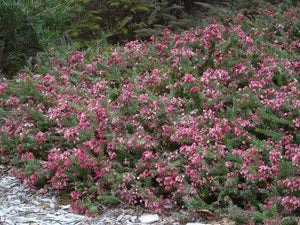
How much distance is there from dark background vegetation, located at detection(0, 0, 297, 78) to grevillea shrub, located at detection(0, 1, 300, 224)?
5.66 feet

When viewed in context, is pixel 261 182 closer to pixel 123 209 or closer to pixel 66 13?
pixel 123 209

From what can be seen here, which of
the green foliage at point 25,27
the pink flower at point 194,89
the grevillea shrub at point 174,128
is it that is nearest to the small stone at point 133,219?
the grevillea shrub at point 174,128

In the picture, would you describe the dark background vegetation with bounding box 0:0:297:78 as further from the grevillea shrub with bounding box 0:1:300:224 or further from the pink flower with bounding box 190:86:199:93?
the pink flower with bounding box 190:86:199:93

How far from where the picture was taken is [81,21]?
9.81m

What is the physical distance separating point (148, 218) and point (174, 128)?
971 millimetres

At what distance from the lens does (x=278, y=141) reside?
165 inches

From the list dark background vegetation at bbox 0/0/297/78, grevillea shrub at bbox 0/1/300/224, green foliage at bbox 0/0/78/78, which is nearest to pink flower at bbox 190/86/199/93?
grevillea shrub at bbox 0/1/300/224

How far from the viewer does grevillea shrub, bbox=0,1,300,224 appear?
156 inches

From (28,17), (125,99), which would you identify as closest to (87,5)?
(28,17)

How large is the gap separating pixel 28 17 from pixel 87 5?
97.4 inches

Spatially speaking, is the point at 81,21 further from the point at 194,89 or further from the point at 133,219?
the point at 133,219

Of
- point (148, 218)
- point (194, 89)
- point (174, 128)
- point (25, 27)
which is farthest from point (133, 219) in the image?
point (25, 27)

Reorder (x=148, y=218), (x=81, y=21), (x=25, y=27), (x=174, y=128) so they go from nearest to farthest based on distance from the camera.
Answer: (x=148, y=218) < (x=174, y=128) < (x=25, y=27) < (x=81, y=21)

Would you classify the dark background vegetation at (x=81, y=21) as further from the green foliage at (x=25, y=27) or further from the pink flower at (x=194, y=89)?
the pink flower at (x=194, y=89)
